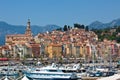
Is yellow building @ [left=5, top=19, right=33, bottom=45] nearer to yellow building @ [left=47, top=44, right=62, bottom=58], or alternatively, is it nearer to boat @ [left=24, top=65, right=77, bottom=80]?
yellow building @ [left=47, top=44, right=62, bottom=58]

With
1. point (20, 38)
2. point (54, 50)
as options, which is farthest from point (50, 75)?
point (20, 38)

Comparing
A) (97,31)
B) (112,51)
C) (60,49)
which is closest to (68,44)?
(60,49)

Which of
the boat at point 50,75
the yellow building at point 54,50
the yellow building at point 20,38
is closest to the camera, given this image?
the boat at point 50,75

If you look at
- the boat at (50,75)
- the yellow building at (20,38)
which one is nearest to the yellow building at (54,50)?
the yellow building at (20,38)

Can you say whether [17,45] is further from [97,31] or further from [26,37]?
[97,31]

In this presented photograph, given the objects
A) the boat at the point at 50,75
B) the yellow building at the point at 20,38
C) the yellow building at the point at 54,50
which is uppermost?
the yellow building at the point at 20,38

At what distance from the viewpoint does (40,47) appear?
108812mm

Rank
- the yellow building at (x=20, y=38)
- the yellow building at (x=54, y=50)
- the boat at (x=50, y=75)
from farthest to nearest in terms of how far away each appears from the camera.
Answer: the yellow building at (x=20, y=38) < the yellow building at (x=54, y=50) < the boat at (x=50, y=75)

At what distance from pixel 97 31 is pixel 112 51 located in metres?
24.4

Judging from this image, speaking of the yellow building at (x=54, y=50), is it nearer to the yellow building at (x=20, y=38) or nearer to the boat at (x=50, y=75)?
the yellow building at (x=20, y=38)

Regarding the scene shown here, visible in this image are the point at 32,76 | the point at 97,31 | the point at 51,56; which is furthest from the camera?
the point at 97,31

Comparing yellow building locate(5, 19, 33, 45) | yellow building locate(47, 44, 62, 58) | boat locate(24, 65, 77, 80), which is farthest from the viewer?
yellow building locate(5, 19, 33, 45)

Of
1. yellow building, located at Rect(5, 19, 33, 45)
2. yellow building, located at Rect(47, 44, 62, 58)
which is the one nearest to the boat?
yellow building, located at Rect(47, 44, 62, 58)

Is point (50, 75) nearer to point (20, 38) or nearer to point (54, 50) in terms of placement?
point (54, 50)
